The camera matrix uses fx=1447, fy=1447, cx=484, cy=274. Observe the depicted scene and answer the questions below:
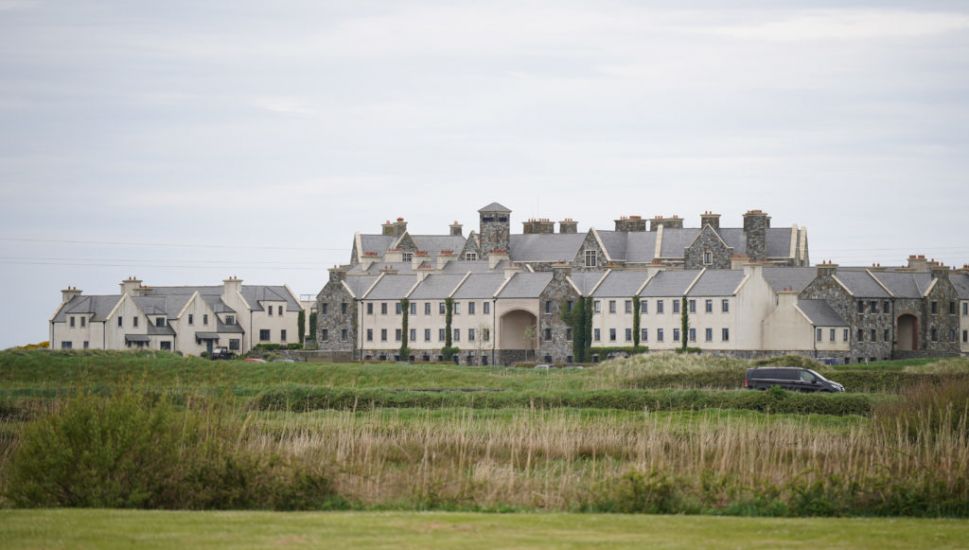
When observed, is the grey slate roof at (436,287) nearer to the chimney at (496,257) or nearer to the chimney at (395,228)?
the chimney at (496,257)

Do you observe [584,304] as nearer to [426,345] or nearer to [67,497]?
[426,345]

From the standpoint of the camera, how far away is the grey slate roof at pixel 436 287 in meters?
98.2

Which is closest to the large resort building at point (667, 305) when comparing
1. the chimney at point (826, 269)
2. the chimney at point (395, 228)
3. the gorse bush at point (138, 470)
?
the chimney at point (826, 269)

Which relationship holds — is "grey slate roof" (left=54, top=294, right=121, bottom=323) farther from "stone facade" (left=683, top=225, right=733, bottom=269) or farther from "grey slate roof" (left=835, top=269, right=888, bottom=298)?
"grey slate roof" (left=835, top=269, right=888, bottom=298)

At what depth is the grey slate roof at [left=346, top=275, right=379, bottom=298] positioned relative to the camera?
332 ft

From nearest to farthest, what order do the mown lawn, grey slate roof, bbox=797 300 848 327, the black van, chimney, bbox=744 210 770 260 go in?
1. the mown lawn
2. the black van
3. grey slate roof, bbox=797 300 848 327
4. chimney, bbox=744 210 770 260

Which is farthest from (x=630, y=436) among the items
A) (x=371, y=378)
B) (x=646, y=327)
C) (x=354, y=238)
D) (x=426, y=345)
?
(x=354, y=238)

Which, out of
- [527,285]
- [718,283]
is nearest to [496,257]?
[527,285]

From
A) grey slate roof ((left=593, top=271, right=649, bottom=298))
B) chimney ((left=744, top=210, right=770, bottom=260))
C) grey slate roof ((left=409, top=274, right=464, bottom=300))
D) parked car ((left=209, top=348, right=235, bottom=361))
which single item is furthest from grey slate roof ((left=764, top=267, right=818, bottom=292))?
parked car ((left=209, top=348, right=235, bottom=361))

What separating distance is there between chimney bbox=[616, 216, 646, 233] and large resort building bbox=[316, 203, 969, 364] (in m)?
5.93

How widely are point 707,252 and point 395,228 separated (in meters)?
33.6

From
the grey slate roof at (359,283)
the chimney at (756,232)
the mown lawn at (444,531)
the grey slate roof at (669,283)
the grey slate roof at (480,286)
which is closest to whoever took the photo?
the mown lawn at (444,531)

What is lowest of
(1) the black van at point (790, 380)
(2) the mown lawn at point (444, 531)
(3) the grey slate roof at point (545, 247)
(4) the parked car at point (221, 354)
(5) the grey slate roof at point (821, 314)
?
(2) the mown lawn at point (444, 531)

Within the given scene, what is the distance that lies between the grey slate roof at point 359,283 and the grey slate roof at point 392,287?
82cm
